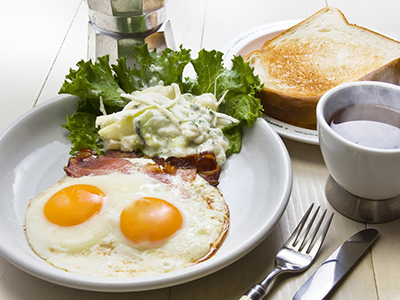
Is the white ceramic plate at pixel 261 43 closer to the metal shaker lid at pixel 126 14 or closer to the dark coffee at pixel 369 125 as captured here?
the dark coffee at pixel 369 125

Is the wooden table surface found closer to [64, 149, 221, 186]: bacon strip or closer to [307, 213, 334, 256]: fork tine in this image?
[307, 213, 334, 256]: fork tine

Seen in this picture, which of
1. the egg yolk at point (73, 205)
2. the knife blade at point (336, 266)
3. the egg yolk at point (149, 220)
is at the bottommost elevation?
the knife blade at point (336, 266)

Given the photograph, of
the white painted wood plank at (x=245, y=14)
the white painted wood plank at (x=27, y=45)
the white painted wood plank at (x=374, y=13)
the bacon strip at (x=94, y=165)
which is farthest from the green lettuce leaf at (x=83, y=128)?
the white painted wood plank at (x=374, y=13)

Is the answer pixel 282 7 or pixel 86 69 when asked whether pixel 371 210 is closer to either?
pixel 86 69

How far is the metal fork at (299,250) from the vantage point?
1.74m

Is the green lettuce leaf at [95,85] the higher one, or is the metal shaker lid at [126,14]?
the metal shaker lid at [126,14]

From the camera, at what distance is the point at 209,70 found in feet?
8.59

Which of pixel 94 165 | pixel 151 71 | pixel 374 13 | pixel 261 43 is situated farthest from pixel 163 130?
pixel 374 13

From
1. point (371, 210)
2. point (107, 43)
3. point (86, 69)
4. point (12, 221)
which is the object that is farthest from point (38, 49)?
point (371, 210)

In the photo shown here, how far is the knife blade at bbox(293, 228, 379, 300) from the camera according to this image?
1.64 metres

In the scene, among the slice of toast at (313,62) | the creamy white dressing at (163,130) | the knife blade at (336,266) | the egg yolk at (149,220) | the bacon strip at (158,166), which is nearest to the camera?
the knife blade at (336,266)

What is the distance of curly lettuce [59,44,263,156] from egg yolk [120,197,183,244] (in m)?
0.61

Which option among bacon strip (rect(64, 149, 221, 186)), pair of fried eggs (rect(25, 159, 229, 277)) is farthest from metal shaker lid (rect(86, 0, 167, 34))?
pair of fried eggs (rect(25, 159, 229, 277))

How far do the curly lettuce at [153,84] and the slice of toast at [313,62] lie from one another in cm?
19
